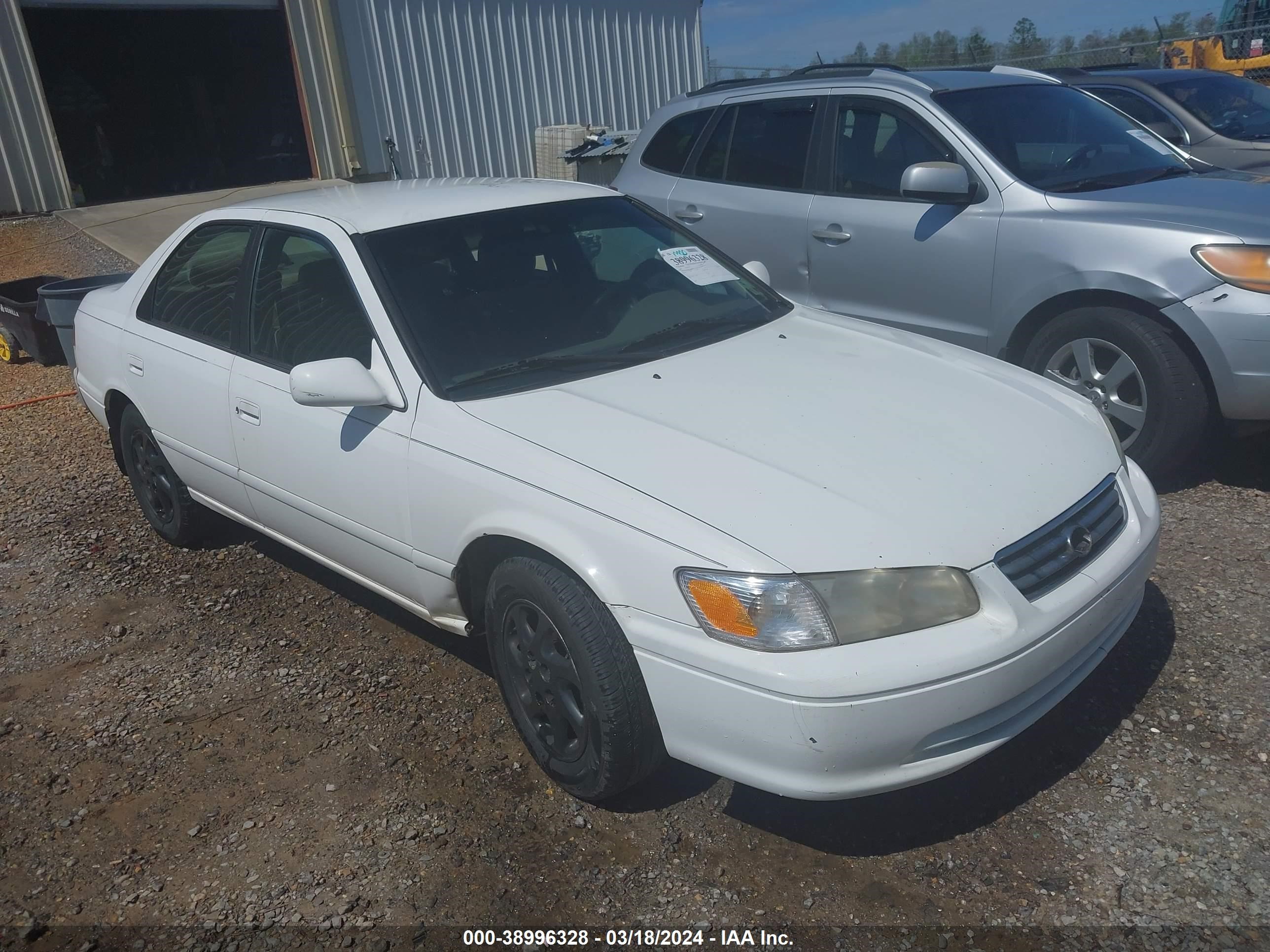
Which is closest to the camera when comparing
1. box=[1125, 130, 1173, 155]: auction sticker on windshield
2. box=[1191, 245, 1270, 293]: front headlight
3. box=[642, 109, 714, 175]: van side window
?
box=[1191, 245, 1270, 293]: front headlight

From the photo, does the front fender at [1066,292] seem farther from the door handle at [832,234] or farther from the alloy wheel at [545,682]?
the alloy wheel at [545,682]

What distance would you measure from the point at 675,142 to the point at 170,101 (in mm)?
16889

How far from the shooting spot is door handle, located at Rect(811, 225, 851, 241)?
5.33 meters

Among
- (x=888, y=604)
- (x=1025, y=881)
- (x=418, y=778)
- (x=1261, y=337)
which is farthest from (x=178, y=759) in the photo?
(x=1261, y=337)

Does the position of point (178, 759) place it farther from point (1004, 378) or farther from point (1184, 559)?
point (1184, 559)

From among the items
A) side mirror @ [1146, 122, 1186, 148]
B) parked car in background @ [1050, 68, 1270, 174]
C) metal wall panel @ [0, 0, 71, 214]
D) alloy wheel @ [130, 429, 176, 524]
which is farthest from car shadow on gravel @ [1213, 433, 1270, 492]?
metal wall panel @ [0, 0, 71, 214]

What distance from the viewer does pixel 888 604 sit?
238cm

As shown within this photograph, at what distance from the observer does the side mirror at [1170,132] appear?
8.46 metres

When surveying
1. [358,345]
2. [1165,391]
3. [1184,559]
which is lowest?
[1184,559]

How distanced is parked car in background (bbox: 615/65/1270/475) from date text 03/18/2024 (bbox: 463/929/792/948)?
105 inches

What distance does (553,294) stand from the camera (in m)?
3.51

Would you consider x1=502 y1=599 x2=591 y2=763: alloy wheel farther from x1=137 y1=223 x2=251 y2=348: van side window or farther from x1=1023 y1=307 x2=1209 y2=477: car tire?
x1=1023 y1=307 x2=1209 y2=477: car tire

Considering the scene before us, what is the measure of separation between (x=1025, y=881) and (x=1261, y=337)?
270 centimetres

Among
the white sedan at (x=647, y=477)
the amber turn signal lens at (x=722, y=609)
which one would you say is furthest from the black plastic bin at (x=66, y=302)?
the amber turn signal lens at (x=722, y=609)
